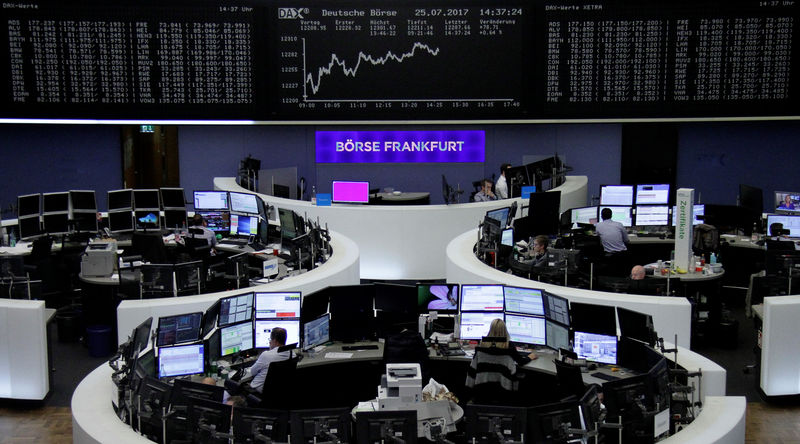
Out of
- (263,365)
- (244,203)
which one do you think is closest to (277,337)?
(263,365)

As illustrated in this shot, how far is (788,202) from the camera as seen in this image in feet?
42.3

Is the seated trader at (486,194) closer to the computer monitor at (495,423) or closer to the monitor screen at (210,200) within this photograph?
the monitor screen at (210,200)

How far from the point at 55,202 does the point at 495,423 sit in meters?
9.05

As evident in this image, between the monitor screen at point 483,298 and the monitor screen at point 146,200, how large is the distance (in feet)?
21.4

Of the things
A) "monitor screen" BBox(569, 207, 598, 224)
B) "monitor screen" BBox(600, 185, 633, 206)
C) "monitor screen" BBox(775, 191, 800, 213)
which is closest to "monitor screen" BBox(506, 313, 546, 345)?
"monitor screen" BBox(569, 207, 598, 224)

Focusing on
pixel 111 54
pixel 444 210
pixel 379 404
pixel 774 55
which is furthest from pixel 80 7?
pixel 774 55

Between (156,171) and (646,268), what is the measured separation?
10.3 metres

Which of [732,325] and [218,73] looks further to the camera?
[218,73]

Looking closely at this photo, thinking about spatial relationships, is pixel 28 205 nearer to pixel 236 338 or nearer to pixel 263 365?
pixel 236 338

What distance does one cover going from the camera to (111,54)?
1135 cm

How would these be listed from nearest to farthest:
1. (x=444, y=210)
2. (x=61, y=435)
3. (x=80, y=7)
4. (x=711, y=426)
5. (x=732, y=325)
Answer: (x=711, y=426) < (x=61, y=435) < (x=732, y=325) < (x=80, y=7) < (x=444, y=210)

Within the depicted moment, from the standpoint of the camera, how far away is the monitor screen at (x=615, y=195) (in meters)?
12.9

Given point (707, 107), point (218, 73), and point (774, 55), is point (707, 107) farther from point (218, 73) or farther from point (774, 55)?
point (218, 73)

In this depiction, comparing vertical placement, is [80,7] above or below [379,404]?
above
